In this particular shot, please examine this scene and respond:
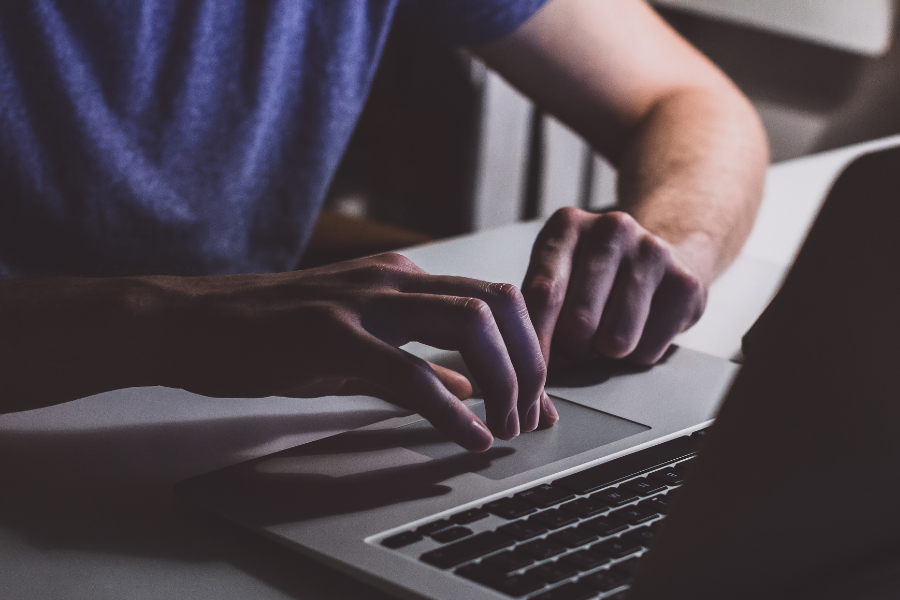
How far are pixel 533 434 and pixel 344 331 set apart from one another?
107mm

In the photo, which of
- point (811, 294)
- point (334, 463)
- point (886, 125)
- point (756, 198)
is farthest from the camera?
point (886, 125)

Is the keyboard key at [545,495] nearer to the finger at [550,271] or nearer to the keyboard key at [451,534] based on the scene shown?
the keyboard key at [451,534]

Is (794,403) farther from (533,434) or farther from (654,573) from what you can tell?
(533,434)

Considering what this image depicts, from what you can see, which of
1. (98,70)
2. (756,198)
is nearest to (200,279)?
(98,70)

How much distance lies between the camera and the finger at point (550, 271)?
1.80 feet

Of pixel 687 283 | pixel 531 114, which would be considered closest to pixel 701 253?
pixel 687 283

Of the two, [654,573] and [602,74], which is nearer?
[654,573]

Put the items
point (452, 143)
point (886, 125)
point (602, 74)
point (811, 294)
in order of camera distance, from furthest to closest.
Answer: point (452, 143) < point (886, 125) < point (602, 74) < point (811, 294)

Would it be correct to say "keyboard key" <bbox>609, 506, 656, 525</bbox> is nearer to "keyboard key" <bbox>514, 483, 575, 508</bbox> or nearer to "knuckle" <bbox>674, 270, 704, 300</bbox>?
"keyboard key" <bbox>514, 483, 575, 508</bbox>

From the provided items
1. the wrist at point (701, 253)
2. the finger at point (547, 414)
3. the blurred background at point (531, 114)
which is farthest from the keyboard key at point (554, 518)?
the blurred background at point (531, 114)

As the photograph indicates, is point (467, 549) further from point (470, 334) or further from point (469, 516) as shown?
point (470, 334)

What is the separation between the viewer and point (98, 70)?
2.57ft

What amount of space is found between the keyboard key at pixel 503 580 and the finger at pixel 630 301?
0.26 meters

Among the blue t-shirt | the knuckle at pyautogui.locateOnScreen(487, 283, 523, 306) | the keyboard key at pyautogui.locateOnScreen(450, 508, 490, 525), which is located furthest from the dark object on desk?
the blue t-shirt
